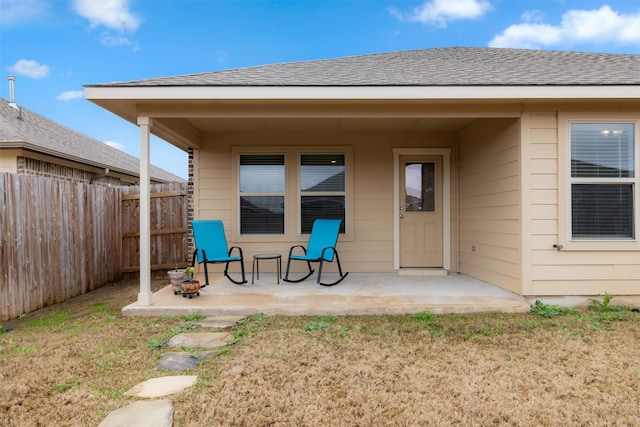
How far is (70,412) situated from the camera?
1.99 m

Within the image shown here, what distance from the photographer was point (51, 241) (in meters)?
4.45

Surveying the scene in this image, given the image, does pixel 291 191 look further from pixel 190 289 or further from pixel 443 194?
pixel 443 194

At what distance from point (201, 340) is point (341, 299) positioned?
5.19 feet

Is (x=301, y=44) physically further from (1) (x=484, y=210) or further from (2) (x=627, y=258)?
(2) (x=627, y=258)

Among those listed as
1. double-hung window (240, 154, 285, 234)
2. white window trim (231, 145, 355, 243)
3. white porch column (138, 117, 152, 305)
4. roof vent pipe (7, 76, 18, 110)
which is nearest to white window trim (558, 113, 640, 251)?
white window trim (231, 145, 355, 243)

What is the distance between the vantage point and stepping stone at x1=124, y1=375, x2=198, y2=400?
2.18 meters

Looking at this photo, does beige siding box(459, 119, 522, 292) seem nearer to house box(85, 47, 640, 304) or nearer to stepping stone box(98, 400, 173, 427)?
house box(85, 47, 640, 304)

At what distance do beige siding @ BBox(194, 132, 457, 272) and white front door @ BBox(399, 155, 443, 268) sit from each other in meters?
0.20

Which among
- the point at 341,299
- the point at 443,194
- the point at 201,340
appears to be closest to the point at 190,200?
the point at 341,299

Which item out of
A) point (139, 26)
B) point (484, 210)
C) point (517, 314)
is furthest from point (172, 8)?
point (517, 314)

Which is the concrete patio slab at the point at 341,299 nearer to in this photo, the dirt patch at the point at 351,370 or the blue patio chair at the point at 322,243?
the dirt patch at the point at 351,370

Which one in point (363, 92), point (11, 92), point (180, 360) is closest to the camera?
point (180, 360)

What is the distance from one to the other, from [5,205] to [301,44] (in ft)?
51.7

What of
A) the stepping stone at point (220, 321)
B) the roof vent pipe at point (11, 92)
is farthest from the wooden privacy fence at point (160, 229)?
the roof vent pipe at point (11, 92)
